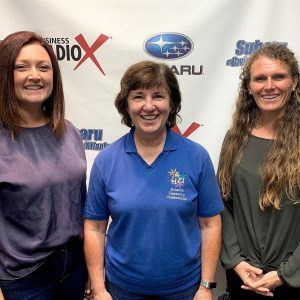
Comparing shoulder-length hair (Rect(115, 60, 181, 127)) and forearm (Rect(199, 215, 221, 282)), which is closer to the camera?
shoulder-length hair (Rect(115, 60, 181, 127))

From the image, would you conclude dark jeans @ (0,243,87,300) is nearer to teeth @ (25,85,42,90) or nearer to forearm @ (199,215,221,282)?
forearm @ (199,215,221,282)

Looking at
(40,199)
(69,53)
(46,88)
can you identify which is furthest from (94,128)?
(40,199)

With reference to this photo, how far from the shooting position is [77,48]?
1.91 m

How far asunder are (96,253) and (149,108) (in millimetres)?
537

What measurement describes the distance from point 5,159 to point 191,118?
97 cm

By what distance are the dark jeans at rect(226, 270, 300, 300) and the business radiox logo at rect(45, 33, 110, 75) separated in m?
1.13

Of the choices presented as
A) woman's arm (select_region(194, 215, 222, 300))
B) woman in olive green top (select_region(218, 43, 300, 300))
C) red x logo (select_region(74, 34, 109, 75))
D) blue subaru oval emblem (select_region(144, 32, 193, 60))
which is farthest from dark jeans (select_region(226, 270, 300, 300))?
red x logo (select_region(74, 34, 109, 75))

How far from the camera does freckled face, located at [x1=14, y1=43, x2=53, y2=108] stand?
126 cm

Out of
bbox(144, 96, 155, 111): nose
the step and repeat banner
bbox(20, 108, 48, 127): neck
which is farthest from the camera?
the step and repeat banner

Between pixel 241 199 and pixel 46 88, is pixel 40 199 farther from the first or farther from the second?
pixel 241 199

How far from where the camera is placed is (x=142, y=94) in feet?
4.07

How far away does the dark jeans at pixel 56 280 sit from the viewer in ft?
4.24

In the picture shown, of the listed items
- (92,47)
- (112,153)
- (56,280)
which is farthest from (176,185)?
(92,47)

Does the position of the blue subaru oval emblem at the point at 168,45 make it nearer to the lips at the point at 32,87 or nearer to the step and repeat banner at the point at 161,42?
the step and repeat banner at the point at 161,42
